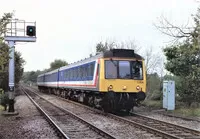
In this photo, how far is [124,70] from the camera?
1914 cm

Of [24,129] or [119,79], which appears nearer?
[24,129]

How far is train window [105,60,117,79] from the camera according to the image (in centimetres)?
1888

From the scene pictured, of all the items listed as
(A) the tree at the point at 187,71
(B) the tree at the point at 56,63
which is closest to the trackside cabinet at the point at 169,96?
(A) the tree at the point at 187,71

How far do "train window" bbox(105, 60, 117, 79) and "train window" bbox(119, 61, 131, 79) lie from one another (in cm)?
31

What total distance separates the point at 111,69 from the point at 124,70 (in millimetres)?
682

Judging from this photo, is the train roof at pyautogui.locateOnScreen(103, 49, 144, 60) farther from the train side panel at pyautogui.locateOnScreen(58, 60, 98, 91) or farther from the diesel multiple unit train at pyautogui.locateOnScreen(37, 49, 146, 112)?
the train side panel at pyautogui.locateOnScreen(58, 60, 98, 91)

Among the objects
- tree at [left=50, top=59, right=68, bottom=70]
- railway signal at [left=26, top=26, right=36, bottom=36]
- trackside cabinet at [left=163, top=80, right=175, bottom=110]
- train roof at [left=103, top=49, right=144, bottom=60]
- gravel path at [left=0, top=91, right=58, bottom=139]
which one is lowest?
gravel path at [left=0, top=91, right=58, bottom=139]

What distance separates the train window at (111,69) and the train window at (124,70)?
1.02ft

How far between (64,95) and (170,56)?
13.5 metres

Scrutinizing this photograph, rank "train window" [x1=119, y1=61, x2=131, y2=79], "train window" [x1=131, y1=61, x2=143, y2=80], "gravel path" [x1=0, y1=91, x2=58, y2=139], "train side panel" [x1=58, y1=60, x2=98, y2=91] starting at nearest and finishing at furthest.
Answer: "gravel path" [x1=0, y1=91, x2=58, y2=139] < "train window" [x1=119, y1=61, x2=131, y2=79] < "train window" [x1=131, y1=61, x2=143, y2=80] < "train side panel" [x1=58, y1=60, x2=98, y2=91]

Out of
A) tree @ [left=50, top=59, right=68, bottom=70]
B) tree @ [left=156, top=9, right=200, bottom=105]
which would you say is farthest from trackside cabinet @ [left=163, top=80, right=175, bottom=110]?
tree @ [left=50, top=59, right=68, bottom=70]

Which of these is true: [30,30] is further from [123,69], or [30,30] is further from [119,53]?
[123,69]

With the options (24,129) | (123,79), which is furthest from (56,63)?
(24,129)

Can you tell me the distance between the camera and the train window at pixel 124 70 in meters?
19.0
